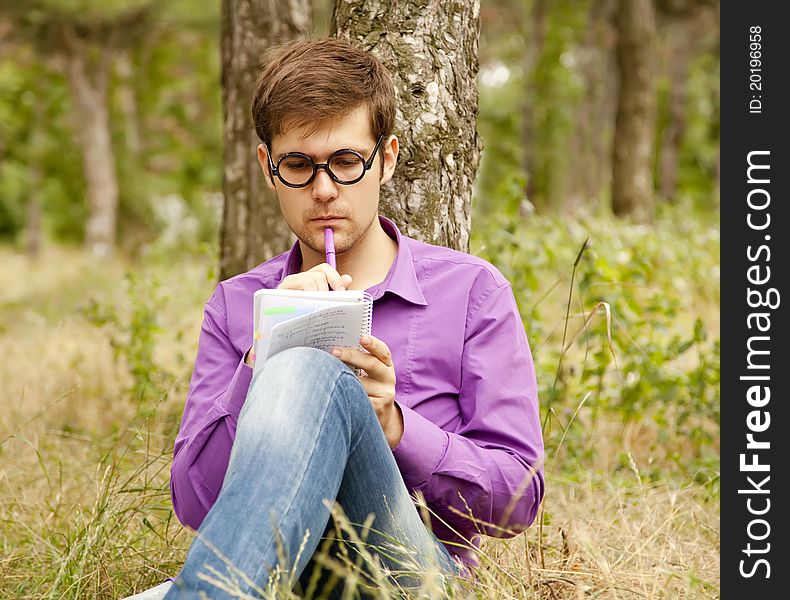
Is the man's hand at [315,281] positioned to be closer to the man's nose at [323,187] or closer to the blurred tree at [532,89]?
the man's nose at [323,187]

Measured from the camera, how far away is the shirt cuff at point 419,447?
6.87ft

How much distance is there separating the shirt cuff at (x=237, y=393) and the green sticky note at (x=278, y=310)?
197mm

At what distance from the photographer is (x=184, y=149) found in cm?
1953

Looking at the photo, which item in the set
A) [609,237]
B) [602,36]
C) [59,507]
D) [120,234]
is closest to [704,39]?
[602,36]

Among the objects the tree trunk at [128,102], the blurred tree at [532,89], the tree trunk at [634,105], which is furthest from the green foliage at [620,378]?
the tree trunk at [128,102]

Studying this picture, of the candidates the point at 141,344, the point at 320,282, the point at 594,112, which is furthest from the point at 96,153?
the point at 320,282

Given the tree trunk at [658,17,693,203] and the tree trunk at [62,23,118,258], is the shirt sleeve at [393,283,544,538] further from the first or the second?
the tree trunk at [62,23,118,258]

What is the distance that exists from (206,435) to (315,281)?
1.41 feet

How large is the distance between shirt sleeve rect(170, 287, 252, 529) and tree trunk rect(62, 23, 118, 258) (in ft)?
43.5

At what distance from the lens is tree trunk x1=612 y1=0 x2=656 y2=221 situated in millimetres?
9938

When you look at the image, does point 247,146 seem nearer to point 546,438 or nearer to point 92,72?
point 546,438

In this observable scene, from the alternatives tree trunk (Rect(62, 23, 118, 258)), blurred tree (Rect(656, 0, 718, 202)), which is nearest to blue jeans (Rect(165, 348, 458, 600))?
blurred tree (Rect(656, 0, 718, 202))

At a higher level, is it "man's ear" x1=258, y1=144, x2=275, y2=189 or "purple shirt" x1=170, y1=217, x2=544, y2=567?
"man's ear" x1=258, y1=144, x2=275, y2=189
